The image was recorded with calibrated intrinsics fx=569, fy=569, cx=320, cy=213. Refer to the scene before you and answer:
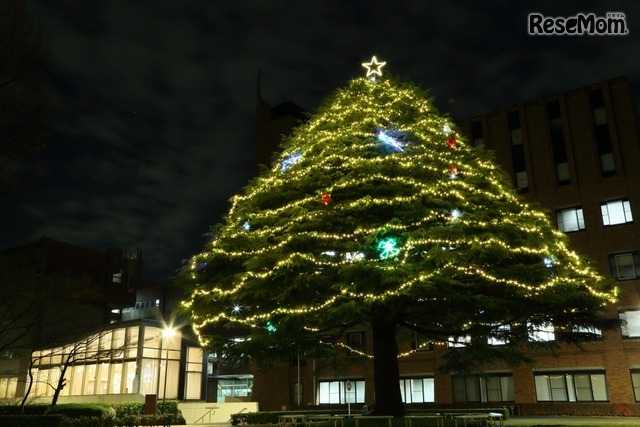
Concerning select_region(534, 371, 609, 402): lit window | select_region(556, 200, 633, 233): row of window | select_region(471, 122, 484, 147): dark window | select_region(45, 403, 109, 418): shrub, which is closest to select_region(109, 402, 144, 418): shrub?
select_region(45, 403, 109, 418): shrub

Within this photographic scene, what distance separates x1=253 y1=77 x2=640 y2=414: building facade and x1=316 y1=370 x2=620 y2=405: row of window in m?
0.07

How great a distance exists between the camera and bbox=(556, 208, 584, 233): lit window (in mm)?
41219

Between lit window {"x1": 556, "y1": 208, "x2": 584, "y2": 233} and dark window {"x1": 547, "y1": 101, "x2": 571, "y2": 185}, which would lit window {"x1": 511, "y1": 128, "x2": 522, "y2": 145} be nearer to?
dark window {"x1": 547, "y1": 101, "x2": 571, "y2": 185}

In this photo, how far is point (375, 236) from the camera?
56.0 feet

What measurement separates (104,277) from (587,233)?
5202cm

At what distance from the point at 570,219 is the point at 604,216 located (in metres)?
2.31

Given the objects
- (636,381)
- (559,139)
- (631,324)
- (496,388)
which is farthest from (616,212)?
(496,388)

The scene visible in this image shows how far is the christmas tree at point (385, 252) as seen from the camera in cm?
1661

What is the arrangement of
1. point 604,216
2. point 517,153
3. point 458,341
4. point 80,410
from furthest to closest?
point 517,153 → point 604,216 → point 80,410 → point 458,341

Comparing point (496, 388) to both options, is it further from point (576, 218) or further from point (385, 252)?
point (385, 252)

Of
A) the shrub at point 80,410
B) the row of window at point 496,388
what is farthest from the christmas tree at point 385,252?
the row of window at point 496,388

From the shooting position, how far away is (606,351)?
122 ft

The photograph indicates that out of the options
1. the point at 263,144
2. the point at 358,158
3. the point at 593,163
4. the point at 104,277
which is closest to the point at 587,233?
the point at 593,163

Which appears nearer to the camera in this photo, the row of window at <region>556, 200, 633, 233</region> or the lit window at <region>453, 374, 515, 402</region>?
the row of window at <region>556, 200, 633, 233</region>
